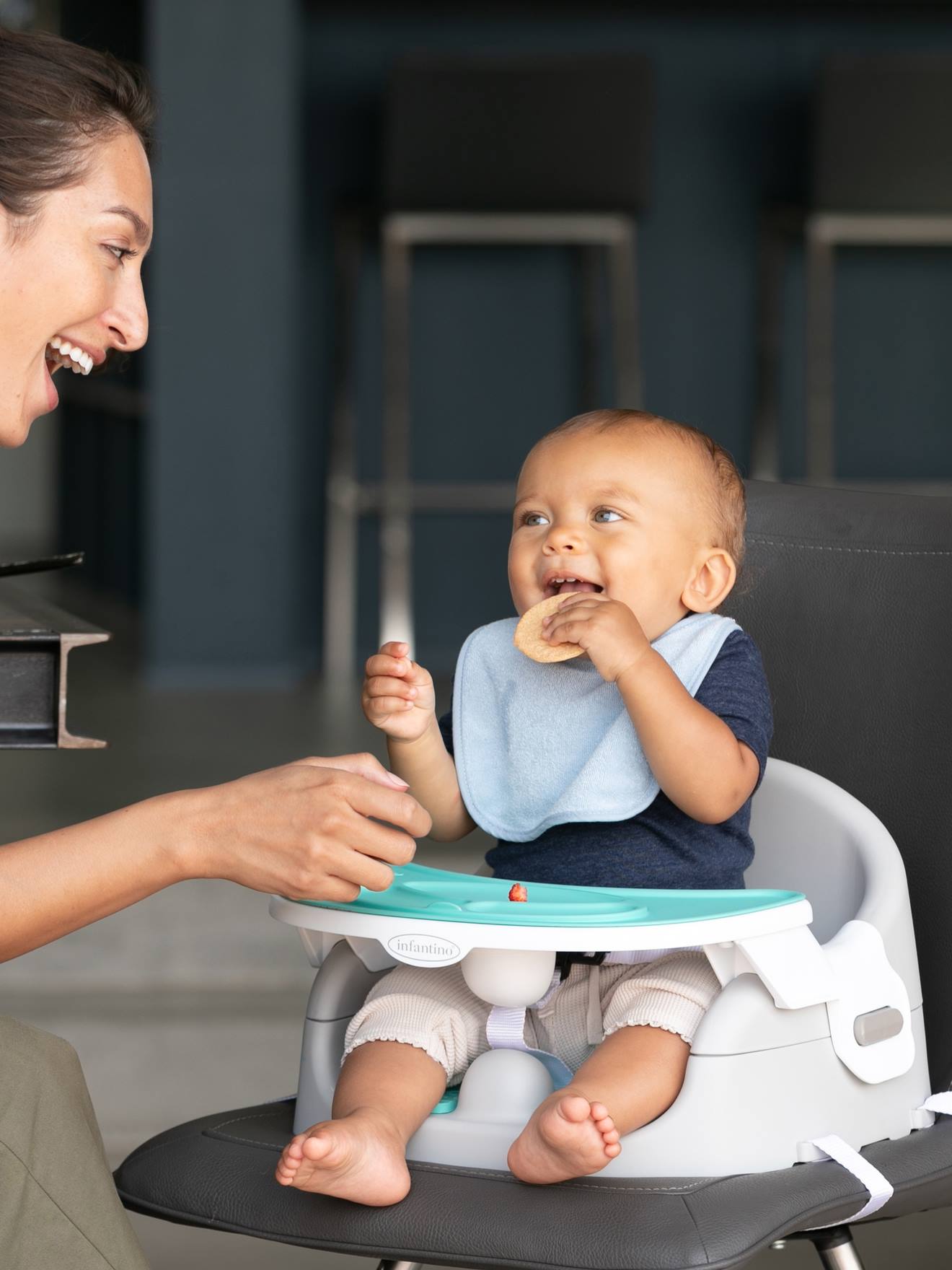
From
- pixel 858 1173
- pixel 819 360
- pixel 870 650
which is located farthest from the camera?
pixel 819 360

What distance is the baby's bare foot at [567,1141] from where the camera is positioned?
116cm

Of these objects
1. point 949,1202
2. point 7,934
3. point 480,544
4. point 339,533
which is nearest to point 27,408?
point 7,934

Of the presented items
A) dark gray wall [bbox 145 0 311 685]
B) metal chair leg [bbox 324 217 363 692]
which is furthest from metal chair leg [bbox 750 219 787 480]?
dark gray wall [bbox 145 0 311 685]

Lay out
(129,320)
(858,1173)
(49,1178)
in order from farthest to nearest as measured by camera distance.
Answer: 1. (129,320)
2. (858,1173)
3. (49,1178)

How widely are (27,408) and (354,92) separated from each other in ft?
10.7

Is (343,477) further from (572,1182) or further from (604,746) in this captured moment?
(572,1182)

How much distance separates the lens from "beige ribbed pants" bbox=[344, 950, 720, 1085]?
1297 millimetres

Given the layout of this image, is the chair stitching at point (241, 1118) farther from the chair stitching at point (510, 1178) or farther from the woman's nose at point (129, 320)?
the woman's nose at point (129, 320)

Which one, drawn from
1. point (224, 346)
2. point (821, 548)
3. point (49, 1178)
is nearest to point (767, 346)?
point (224, 346)

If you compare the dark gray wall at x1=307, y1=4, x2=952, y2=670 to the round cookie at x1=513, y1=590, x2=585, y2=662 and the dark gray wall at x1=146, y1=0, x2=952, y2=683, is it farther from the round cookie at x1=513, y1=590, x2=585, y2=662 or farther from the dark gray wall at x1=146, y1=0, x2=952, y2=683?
the round cookie at x1=513, y1=590, x2=585, y2=662

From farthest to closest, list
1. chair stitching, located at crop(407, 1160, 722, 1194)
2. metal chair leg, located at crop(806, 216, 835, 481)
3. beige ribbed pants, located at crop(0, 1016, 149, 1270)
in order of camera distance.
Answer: metal chair leg, located at crop(806, 216, 835, 481) < chair stitching, located at crop(407, 1160, 722, 1194) < beige ribbed pants, located at crop(0, 1016, 149, 1270)

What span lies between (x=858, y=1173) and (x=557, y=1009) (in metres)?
0.26

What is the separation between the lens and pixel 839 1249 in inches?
52.0

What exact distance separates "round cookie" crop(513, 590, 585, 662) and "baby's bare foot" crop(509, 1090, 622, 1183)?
36 centimetres
